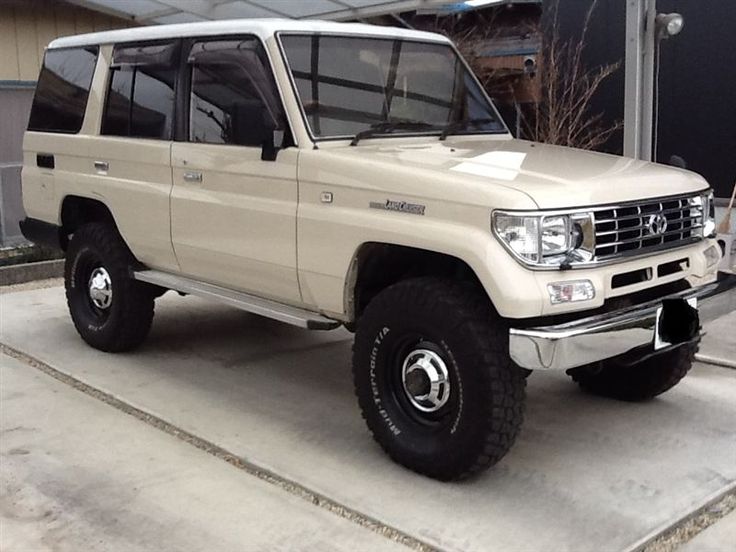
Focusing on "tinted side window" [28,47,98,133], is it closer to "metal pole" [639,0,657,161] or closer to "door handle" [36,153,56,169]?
"door handle" [36,153,56,169]

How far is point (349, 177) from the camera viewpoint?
4312 mm

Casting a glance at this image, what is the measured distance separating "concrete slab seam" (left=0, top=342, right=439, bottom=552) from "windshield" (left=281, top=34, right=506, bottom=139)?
1753 mm

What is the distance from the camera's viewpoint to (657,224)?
164 inches

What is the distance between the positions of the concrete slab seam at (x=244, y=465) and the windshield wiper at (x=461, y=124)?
214 centimetres

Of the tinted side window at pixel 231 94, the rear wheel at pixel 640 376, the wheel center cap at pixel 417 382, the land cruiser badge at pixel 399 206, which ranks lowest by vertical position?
the rear wheel at pixel 640 376

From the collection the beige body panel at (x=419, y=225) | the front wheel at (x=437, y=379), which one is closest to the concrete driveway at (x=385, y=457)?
the front wheel at (x=437, y=379)

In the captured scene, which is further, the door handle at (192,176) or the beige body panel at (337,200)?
the door handle at (192,176)

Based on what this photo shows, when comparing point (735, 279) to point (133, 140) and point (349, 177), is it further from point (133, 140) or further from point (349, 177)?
point (133, 140)

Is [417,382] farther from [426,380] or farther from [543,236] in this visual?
[543,236]

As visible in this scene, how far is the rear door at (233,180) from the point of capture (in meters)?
4.67

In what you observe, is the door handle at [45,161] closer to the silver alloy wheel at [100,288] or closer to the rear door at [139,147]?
the rear door at [139,147]

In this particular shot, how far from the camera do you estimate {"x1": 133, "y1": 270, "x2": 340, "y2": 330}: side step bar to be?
464 cm

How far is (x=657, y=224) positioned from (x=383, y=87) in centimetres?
178

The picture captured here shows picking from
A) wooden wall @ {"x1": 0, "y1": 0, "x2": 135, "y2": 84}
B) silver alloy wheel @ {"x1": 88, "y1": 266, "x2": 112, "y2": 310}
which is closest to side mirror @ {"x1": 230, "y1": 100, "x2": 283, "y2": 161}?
silver alloy wheel @ {"x1": 88, "y1": 266, "x2": 112, "y2": 310}
